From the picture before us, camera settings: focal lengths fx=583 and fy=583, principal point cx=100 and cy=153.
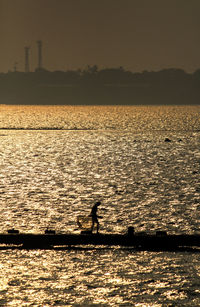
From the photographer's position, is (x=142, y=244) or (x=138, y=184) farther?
(x=138, y=184)

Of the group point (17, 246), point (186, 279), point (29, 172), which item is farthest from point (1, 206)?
point (29, 172)

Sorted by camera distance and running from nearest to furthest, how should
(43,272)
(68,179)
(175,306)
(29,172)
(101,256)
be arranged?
(175,306) < (43,272) < (101,256) < (68,179) < (29,172)

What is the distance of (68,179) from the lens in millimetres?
28578

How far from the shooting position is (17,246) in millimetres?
14312

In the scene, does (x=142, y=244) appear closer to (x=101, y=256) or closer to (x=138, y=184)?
(x=101, y=256)

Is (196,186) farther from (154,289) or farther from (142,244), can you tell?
(154,289)

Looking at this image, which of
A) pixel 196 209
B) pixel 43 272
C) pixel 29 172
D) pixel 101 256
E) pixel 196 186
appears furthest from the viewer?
pixel 29 172

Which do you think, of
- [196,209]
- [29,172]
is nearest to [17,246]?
[196,209]

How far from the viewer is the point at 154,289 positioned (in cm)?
1152

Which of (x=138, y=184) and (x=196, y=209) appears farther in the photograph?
(x=138, y=184)

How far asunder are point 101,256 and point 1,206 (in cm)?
723

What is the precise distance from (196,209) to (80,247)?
6564 millimetres

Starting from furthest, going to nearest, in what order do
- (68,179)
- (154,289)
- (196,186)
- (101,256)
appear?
(68,179) → (196,186) → (101,256) → (154,289)

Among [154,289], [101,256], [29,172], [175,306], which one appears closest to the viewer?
[175,306]
